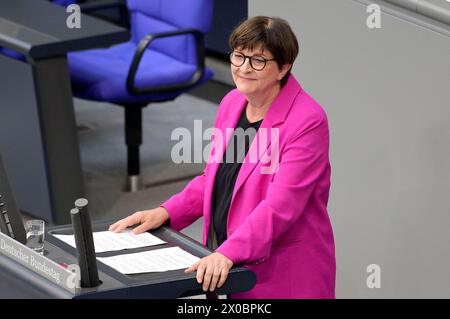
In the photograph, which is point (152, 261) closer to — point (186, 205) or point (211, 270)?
point (211, 270)

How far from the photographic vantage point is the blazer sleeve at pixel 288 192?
281cm

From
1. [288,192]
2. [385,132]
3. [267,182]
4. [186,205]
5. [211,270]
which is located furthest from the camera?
[385,132]

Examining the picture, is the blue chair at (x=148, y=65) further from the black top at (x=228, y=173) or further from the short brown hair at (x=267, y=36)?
the short brown hair at (x=267, y=36)

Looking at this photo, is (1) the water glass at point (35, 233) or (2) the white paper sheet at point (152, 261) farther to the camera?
(1) the water glass at point (35, 233)

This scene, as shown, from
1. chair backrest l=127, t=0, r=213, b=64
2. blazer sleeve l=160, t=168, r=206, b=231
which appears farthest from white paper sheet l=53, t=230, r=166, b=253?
chair backrest l=127, t=0, r=213, b=64

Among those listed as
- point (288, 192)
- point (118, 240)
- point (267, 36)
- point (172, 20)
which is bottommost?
point (118, 240)

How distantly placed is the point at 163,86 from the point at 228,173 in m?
2.54

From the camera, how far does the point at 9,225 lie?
8.46ft

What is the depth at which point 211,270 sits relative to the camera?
8.39 ft

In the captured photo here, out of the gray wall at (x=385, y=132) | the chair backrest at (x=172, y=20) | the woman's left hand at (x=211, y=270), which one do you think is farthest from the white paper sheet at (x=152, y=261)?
the chair backrest at (x=172, y=20)

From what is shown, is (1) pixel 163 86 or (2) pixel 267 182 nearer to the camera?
(2) pixel 267 182

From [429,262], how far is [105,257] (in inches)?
50.2

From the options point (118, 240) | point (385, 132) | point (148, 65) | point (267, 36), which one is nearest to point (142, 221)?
point (118, 240)
